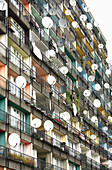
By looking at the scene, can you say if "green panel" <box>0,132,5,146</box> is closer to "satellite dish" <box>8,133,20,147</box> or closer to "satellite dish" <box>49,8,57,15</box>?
"satellite dish" <box>8,133,20,147</box>

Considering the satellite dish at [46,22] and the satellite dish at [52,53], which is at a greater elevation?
the satellite dish at [46,22]

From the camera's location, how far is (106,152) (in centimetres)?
6341

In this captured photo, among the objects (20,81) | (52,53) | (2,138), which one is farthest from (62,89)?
(2,138)

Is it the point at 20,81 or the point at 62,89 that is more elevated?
the point at 62,89

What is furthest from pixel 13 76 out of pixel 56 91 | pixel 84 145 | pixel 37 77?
pixel 84 145

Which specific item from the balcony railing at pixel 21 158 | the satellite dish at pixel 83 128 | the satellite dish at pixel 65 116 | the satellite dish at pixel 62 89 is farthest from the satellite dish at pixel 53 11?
the balcony railing at pixel 21 158

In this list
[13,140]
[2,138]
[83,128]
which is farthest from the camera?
[83,128]

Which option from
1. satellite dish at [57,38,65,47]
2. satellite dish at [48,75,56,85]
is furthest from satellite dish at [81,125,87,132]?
satellite dish at [48,75,56,85]

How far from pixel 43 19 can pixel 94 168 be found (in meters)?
23.0

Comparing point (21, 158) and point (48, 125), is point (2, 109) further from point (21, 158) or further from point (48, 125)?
point (48, 125)

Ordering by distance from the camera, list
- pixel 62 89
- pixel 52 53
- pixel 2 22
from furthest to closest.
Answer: pixel 62 89 < pixel 52 53 < pixel 2 22

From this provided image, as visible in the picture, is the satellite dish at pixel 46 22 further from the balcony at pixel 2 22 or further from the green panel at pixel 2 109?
the green panel at pixel 2 109

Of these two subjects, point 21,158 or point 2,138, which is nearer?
point 2,138

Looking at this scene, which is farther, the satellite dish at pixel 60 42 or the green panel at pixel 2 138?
the satellite dish at pixel 60 42
